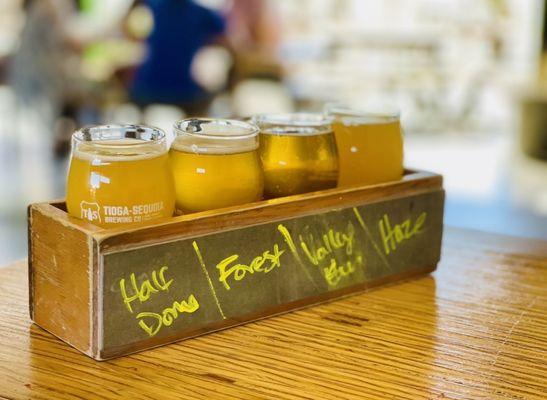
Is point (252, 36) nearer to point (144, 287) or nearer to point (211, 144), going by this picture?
point (211, 144)

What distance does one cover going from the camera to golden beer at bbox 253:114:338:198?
114 centimetres

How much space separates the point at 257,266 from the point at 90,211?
0.23 metres

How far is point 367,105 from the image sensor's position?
4.37ft

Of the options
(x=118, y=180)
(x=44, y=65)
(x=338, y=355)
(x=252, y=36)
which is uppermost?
(x=252, y=36)

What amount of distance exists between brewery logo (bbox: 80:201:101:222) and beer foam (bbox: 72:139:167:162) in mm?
54

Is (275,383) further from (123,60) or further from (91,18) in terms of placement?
(91,18)

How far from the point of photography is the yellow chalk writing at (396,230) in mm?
1224

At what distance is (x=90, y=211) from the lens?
3.16ft

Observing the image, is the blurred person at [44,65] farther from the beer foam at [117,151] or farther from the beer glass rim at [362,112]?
the beer foam at [117,151]

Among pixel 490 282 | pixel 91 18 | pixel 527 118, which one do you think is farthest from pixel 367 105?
pixel 91 18

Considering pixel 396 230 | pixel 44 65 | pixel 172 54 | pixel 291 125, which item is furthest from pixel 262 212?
pixel 44 65

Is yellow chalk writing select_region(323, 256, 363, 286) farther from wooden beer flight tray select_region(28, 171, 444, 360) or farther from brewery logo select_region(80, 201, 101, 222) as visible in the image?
brewery logo select_region(80, 201, 101, 222)

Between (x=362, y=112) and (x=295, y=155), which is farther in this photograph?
(x=362, y=112)

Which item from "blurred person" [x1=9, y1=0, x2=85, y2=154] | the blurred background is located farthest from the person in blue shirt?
"blurred person" [x1=9, y1=0, x2=85, y2=154]
